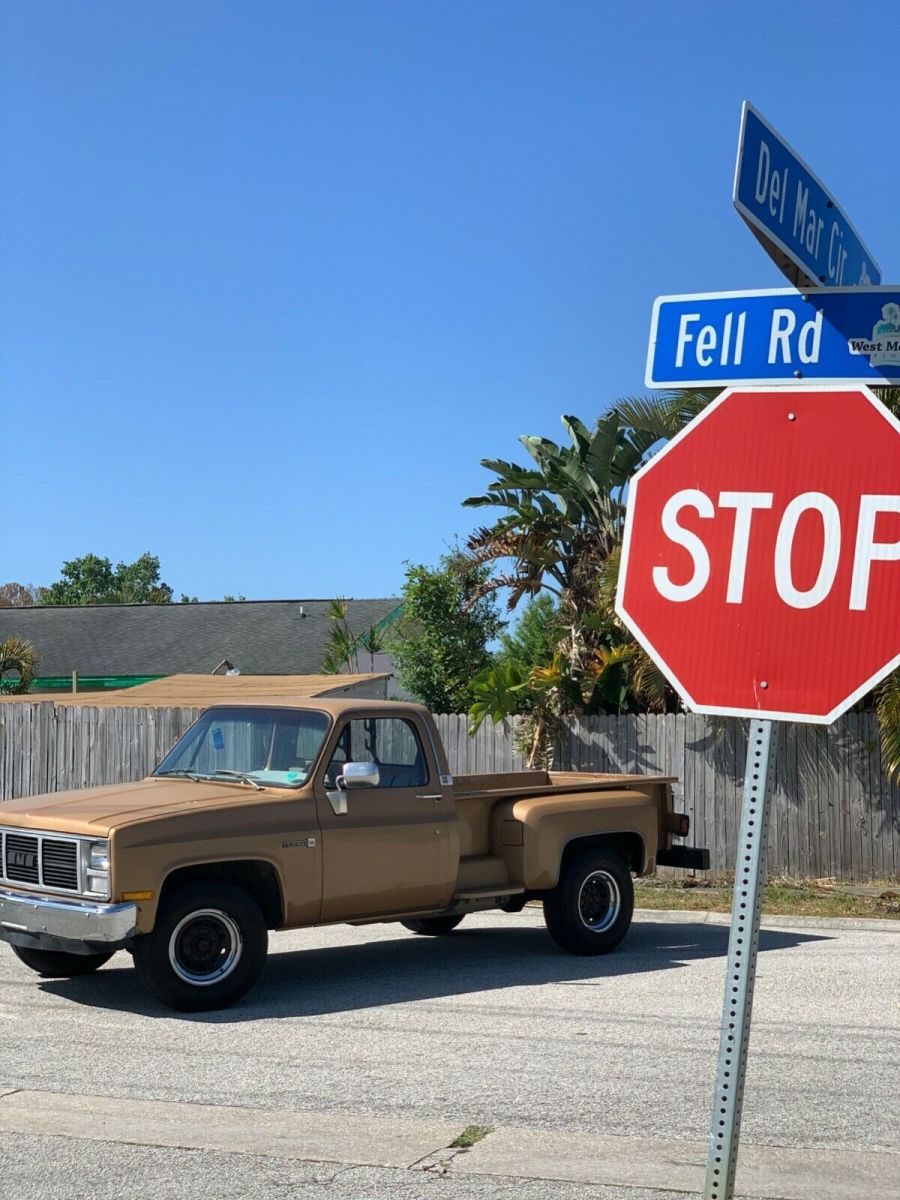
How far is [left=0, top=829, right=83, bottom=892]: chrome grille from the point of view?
359 inches

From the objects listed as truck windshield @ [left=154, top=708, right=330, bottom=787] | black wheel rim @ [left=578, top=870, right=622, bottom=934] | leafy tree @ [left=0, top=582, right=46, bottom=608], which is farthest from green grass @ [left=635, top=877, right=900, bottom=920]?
leafy tree @ [left=0, top=582, right=46, bottom=608]

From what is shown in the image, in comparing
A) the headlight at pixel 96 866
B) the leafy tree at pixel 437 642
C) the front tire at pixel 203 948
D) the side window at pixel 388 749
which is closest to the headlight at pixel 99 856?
the headlight at pixel 96 866

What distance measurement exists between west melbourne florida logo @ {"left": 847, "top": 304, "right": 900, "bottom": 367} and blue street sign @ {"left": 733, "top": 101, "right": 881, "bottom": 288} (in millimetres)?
213

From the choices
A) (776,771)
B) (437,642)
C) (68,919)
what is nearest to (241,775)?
(68,919)

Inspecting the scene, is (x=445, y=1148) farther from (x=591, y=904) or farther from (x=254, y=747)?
(x=591, y=904)

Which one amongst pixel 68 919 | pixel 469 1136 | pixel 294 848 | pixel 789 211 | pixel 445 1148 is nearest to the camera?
pixel 789 211

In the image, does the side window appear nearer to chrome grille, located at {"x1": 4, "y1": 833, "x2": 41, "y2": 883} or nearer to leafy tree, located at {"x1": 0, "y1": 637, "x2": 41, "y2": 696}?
chrome grille, located at {"x1": 4, "y1": 833, "x2": 41, "y2": 883}

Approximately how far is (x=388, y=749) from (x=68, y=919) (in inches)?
104

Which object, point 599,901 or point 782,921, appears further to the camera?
point 782,921

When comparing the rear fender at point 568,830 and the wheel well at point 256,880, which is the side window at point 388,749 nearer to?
the rear fender at point 568,830

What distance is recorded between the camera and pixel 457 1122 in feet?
21.5

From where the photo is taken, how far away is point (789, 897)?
582 inches

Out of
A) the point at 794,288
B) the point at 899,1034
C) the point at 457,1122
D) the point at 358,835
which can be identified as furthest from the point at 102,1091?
the point at 794,288

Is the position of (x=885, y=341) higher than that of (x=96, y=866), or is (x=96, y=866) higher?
(x=885, y=341)
